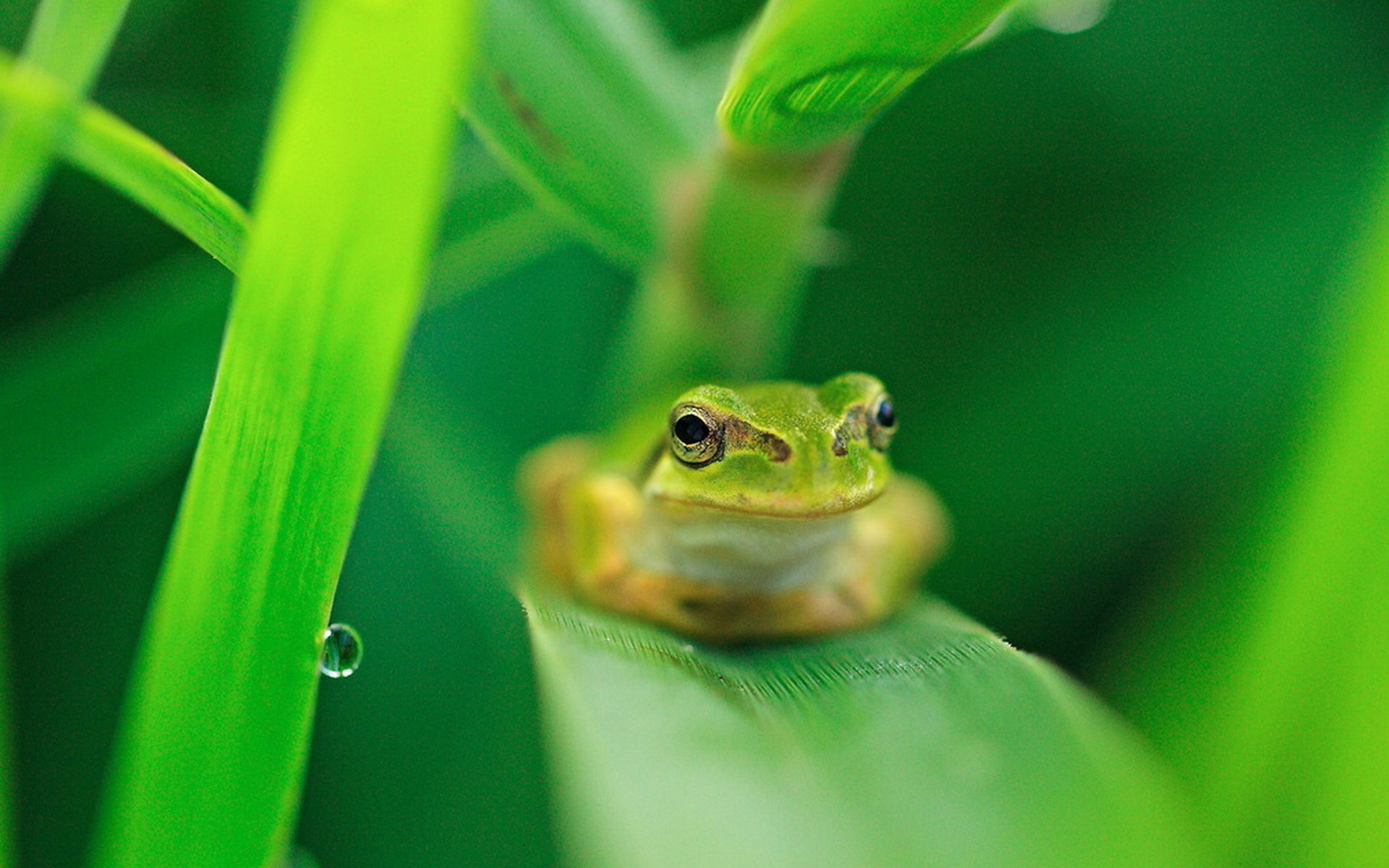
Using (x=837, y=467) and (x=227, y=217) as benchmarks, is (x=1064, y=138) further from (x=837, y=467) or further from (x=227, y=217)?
(x=227, y=217)

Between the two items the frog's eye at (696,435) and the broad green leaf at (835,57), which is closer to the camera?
the broad green leaf at (835,57)

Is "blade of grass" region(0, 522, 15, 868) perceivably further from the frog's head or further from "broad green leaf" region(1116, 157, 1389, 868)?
"broad green leaf" region(1116, 157, 1389, 868)

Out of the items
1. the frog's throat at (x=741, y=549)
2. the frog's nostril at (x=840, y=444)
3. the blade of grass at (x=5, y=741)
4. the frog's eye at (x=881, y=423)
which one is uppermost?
the frog's eye at (x=881, y=423)

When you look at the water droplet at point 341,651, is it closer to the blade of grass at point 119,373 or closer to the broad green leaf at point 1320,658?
the blade of grass at point 119,373

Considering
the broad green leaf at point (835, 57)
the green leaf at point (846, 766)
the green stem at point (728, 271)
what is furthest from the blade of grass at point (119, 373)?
the green leaf at point (846, 766)

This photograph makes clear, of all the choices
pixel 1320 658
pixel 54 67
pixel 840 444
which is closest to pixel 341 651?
pixel 54 67

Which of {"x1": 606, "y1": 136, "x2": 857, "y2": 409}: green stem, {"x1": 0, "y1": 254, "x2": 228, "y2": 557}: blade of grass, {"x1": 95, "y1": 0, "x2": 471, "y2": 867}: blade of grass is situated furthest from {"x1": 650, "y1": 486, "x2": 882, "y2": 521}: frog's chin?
{"x1": 0, "y1": 254, "x2": 228, "y2": 557}: blade of grass

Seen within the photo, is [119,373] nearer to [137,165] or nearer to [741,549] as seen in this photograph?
[137,165]
